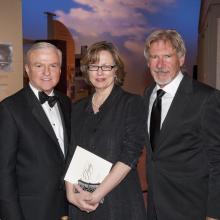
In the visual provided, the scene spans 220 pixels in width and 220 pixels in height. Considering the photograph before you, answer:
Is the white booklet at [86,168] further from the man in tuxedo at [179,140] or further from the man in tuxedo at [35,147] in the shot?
the man in tuxedo at [179,140]

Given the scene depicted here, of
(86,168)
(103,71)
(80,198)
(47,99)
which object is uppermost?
(103,71)

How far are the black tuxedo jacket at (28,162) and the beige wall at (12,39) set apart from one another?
9.36 feet

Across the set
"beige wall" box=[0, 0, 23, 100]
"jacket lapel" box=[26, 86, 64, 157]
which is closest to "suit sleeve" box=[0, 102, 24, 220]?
"jacket lapel" box=[26, 86, 64, 157]

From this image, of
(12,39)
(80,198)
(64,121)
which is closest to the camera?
(80,198)

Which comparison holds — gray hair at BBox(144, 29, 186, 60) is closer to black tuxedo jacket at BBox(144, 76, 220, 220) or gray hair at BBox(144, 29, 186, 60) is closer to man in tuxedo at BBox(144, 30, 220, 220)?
man in tuxedo at BBox(144, 30, 220, 220)

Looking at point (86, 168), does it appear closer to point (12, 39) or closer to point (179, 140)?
point (179, 140)

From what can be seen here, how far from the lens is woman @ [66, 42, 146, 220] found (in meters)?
2.32

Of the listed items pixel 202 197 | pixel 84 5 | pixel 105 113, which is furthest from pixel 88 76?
pixel 84 5

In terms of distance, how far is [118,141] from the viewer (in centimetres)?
235

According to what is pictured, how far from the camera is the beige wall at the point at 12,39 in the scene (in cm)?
513

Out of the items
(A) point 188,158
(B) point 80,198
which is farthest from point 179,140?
(B) point 80,198

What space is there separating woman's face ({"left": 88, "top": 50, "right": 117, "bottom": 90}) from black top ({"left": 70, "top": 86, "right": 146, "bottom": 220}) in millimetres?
101

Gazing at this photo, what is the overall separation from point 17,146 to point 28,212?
1.56 ft

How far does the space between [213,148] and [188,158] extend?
0.63ft
